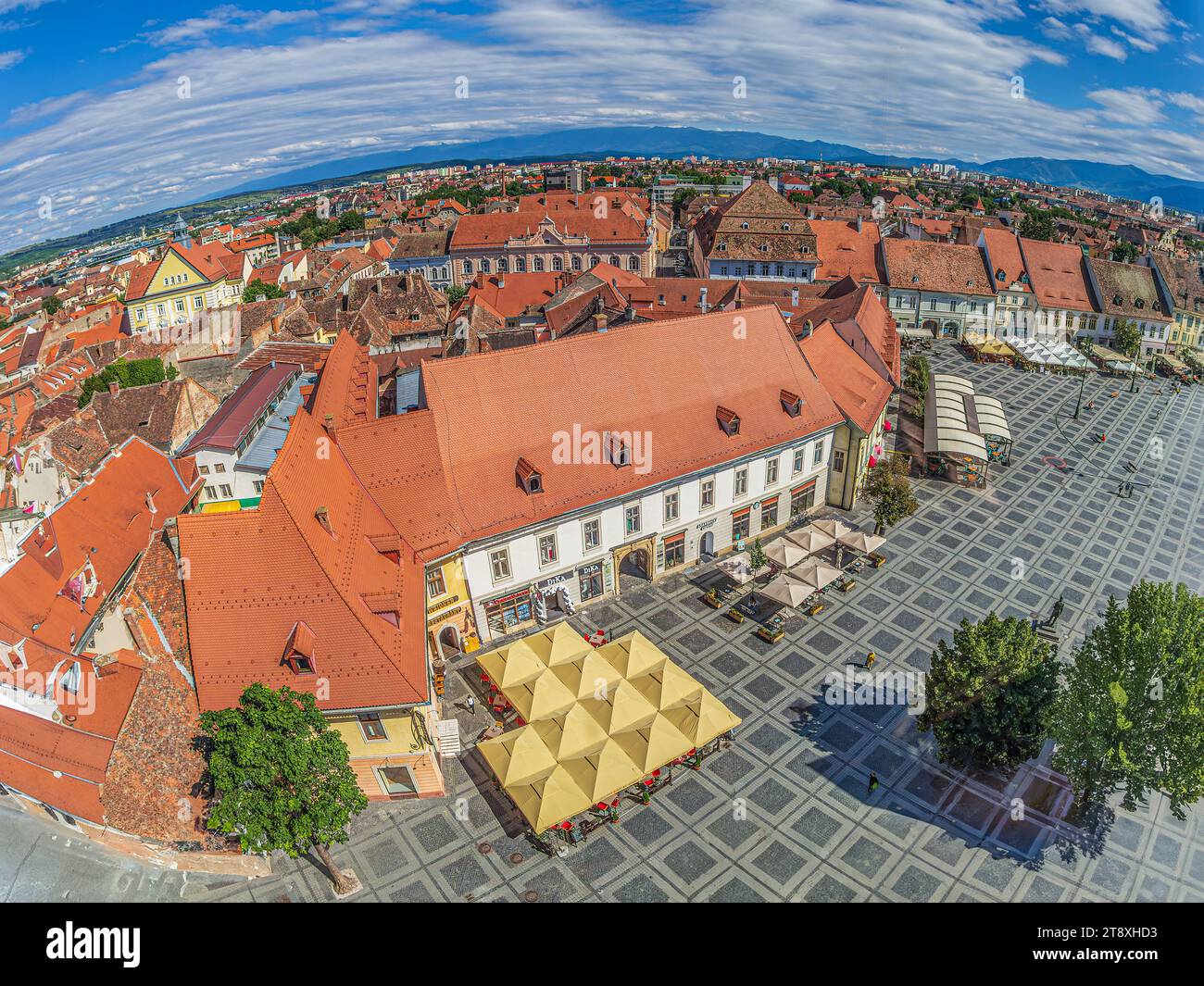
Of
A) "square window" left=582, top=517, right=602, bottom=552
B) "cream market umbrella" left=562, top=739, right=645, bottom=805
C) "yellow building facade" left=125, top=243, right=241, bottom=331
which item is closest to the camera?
"cream market umbrella" left=562, top=739, right=645, bottom=805

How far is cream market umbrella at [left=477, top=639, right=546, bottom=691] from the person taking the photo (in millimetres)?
30078

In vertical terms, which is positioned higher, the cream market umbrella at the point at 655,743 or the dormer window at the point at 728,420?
the dormer window at the point at 728,420

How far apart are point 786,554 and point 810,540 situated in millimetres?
2026

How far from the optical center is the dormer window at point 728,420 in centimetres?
4000

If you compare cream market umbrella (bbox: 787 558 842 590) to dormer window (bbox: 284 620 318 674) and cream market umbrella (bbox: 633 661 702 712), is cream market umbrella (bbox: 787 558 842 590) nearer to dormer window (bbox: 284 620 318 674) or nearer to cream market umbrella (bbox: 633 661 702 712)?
cream market umbrella (bbox: 633 661 702 712)

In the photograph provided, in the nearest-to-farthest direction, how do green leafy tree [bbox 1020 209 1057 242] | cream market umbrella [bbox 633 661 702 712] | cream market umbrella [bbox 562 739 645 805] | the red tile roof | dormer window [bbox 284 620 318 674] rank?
dormer window [bbox 284 620 318 674] → cream market umbrella [bbox 562 739 645 805] → cream market umbrella [bbox 633 661 702 712] → the red tile roof → green leafy tree [bbox 1020 209 1057 242]

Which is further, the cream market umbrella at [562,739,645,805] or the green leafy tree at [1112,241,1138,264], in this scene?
the green leafy tree at [1112,241,1138,264]

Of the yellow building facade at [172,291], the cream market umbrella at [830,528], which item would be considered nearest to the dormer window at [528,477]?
the cream market umbrella at [830,528]

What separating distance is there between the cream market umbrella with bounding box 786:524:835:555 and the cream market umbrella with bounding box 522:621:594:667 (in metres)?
15.4

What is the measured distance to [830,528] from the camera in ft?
135

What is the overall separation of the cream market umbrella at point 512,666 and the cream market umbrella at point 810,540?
17511 millimetres

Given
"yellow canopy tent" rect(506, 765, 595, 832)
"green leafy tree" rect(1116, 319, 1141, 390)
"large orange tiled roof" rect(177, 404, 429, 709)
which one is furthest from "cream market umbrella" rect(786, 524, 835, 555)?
"green leafy tree" rect(1116, 319, 1141, 390)

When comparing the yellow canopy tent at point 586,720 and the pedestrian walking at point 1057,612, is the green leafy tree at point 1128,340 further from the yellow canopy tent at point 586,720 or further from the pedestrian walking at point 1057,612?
the yellow canopy tent at point 586,720
